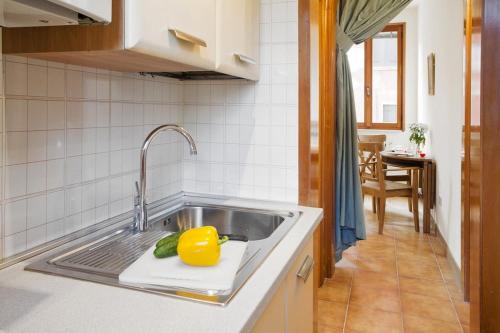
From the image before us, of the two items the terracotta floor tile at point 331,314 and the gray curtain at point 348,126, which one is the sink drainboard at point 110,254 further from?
the gray curtain at point 348,126

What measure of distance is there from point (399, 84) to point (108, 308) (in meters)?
6.13

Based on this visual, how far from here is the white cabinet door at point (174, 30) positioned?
2.83ft

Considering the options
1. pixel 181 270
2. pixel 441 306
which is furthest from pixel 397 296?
pixel 181 270

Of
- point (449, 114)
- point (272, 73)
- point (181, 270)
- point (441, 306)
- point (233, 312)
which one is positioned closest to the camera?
point (233, 312)

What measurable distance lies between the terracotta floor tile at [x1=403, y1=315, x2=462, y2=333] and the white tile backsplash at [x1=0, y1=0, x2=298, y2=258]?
123cm

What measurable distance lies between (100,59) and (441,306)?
2495 mm

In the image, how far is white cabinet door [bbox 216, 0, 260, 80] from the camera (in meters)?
1.29

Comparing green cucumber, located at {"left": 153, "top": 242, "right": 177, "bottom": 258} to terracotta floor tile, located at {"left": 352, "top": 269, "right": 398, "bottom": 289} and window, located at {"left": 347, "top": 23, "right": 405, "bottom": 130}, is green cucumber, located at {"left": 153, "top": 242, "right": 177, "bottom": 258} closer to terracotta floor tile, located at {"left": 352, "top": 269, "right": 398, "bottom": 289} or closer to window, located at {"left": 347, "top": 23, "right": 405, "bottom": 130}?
terracotta floor tile, located at {"left": 352, "top": 269, "right": 398, "bottom": 289}

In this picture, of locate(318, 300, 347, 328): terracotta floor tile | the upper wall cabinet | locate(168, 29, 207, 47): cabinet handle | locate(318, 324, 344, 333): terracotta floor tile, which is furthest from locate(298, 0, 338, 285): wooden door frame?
locate(168, 29, 207, 47): cabinet handle

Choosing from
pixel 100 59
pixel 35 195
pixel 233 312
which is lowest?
pixel 233 312

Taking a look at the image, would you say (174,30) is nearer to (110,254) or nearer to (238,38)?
(238,38)

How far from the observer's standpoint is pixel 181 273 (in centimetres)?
91

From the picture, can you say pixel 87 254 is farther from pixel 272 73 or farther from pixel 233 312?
pixel 272 73

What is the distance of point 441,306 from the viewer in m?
2.50
